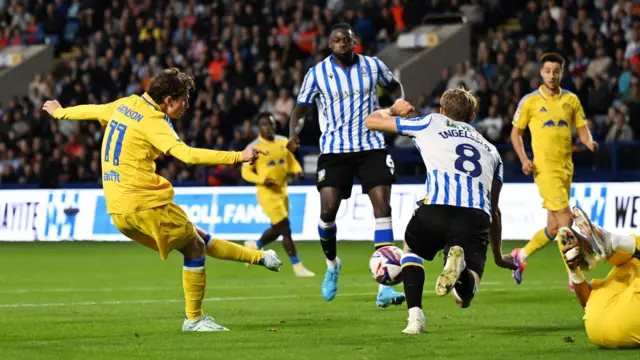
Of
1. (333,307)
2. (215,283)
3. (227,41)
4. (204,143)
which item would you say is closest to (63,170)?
(204,143)

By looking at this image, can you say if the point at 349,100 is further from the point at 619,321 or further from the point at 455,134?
the point at 619,321

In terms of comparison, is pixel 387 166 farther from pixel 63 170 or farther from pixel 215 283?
pixel 63 170

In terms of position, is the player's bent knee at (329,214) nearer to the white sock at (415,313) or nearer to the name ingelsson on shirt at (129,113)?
the name ingelsson on shirt at (129,113)

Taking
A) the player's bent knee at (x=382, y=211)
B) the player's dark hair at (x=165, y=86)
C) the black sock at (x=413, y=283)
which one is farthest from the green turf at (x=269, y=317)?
the player's dark hair at (x=165, y=86)

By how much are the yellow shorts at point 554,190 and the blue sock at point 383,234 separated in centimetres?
297

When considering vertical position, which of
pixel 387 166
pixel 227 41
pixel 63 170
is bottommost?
pixel 63 170

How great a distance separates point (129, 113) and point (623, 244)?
3.75m

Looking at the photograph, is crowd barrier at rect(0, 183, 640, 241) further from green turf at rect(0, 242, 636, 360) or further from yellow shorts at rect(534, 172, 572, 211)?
yellow shorts at rect(534, 172, 572, 211)

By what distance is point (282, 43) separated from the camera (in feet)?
93.8

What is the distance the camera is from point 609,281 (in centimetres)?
828

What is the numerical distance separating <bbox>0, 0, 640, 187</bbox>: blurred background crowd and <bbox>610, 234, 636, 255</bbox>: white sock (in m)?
13.6

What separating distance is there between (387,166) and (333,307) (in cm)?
136

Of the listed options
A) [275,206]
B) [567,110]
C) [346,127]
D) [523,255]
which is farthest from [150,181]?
[275,206]

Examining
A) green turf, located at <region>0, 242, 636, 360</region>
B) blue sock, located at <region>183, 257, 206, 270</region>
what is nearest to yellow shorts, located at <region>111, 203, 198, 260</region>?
blue sock, located at <region>183, 257, 206, 270</region>
